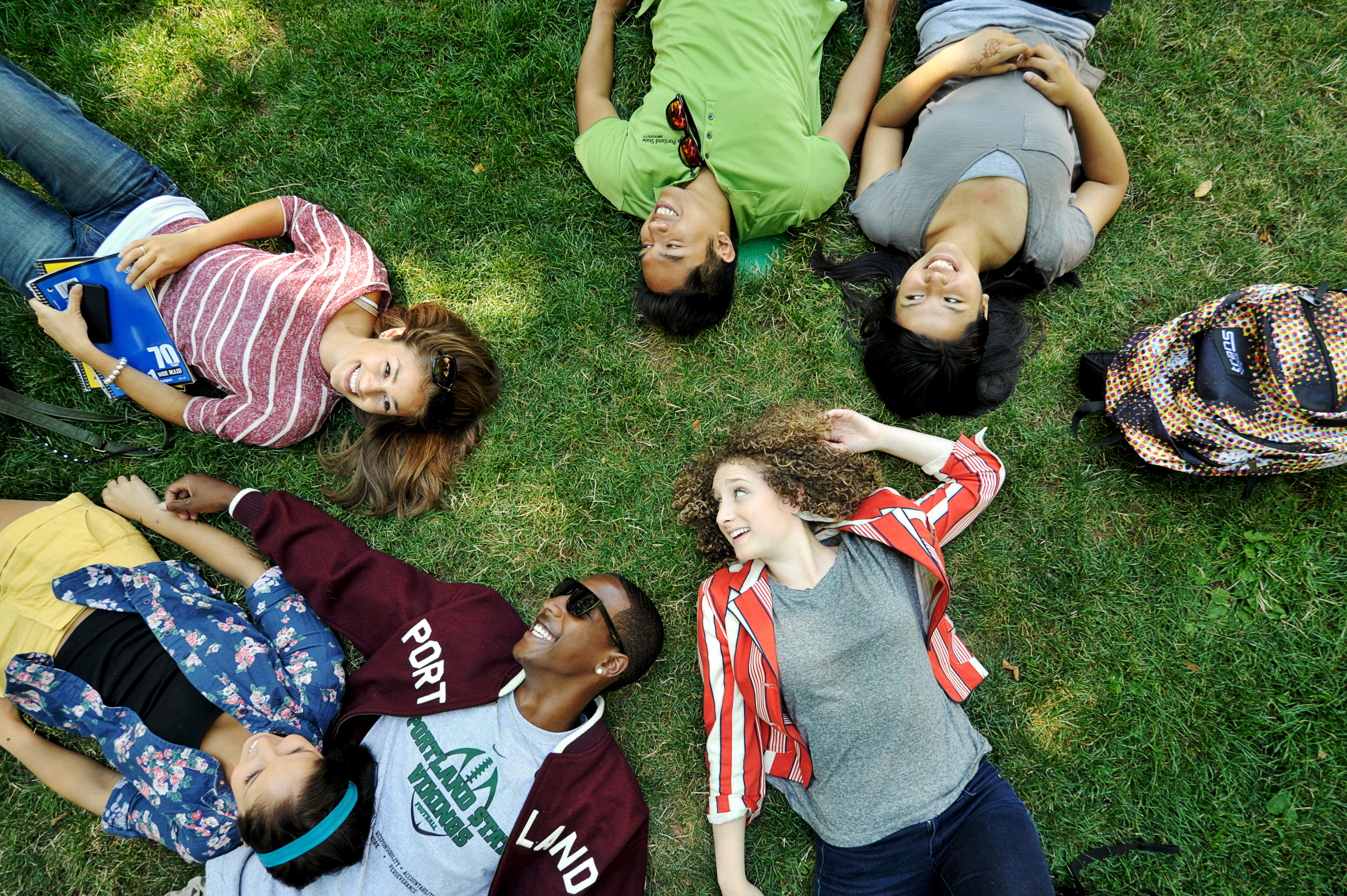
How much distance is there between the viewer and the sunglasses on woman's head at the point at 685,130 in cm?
346

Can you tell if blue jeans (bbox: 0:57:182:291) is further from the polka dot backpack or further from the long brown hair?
the polka dot backpack

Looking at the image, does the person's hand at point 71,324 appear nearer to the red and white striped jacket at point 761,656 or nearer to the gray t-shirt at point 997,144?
the red and white striped jacket at point 761,656

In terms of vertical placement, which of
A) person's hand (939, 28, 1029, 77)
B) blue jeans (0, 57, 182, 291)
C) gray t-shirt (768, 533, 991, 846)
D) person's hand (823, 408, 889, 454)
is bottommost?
gray t-shirt (768, 533, 991, 846)

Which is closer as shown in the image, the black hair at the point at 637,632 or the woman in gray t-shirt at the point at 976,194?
the black hair at the point at 637,632

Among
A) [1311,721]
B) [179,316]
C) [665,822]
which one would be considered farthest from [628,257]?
[1311,721]

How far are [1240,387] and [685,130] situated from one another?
2.97m

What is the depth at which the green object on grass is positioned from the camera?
3838mm

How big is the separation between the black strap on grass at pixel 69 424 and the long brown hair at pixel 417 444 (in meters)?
1.06

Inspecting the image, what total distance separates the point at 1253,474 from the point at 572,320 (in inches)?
144

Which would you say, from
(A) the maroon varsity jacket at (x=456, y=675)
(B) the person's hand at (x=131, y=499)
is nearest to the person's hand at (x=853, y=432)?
(A) the maroon varsity jacket at (x=456, y=675)

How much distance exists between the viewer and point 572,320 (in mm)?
3848

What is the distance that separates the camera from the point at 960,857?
9.70 feet

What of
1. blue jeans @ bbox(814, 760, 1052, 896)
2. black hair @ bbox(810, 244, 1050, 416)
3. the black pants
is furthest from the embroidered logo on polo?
the black pants

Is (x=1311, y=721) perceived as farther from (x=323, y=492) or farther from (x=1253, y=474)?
(x=323, y=492)
